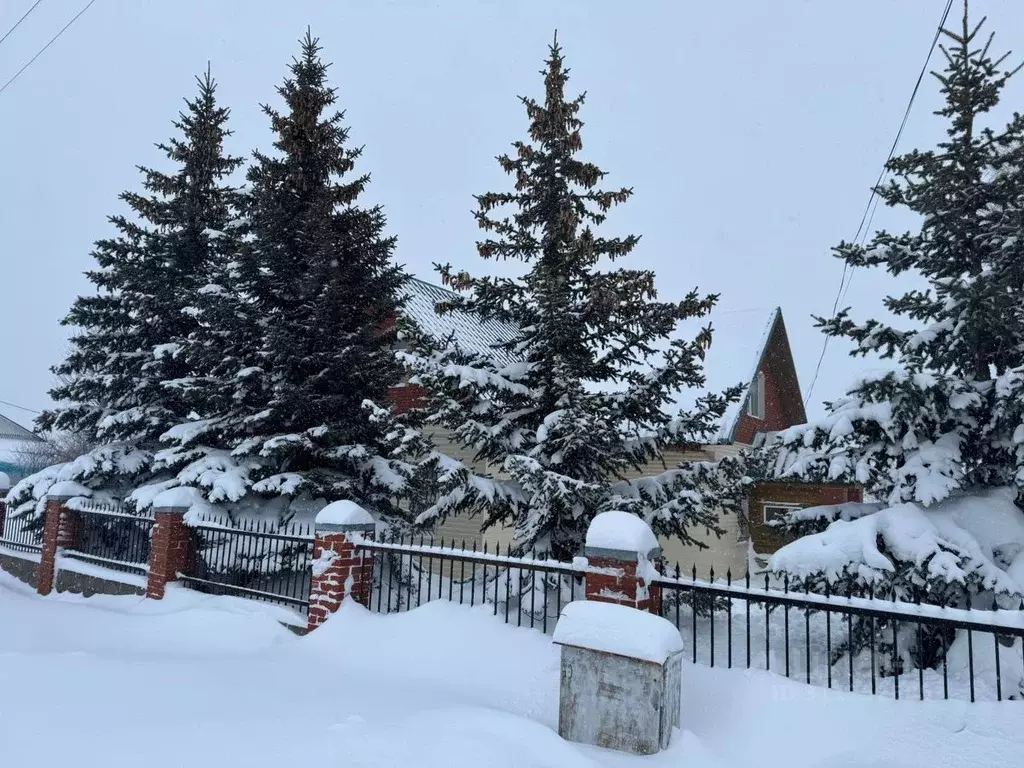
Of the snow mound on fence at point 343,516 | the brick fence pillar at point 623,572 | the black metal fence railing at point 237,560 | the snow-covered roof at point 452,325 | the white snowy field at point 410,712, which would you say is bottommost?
the white snowy field at point 410,712

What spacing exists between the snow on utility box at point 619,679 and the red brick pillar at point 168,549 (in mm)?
6885

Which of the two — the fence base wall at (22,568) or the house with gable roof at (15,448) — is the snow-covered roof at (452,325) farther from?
the house with gable roof at (15,448)

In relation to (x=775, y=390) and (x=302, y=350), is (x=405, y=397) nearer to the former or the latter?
(x=302, y=350)

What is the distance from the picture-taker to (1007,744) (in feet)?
13.9

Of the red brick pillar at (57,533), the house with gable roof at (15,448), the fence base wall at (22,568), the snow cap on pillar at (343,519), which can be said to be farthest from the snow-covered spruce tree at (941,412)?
the house with gable roof at (15,448)

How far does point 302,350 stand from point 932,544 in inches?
368


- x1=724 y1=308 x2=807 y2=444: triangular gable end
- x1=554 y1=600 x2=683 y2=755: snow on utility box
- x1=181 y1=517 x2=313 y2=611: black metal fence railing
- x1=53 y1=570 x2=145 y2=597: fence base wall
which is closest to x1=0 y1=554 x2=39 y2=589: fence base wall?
x1=53 y1=570 x2=145 y2=597: fence base wall

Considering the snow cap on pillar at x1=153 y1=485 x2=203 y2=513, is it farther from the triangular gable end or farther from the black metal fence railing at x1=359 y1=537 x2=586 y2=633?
the triangular gable end

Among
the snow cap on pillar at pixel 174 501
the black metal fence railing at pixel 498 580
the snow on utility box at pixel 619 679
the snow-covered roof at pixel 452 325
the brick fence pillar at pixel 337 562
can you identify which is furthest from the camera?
the snow-covered roof at pixel 452 325

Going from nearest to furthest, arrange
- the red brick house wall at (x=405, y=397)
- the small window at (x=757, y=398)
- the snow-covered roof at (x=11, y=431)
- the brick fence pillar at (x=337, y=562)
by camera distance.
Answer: the brick fence pillar at (x=337, y=562), the red brick house wall at (x=405, y=397), the small window at (x=757, y=398), the snow-covered roof at (x=11, y=431)

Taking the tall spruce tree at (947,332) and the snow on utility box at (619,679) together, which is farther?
the tall spruce tree at (947,332)

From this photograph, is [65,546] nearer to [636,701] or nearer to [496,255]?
[496,255]

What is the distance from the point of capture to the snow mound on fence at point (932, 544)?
5863mm

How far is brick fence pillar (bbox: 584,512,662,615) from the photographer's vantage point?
216 inches
